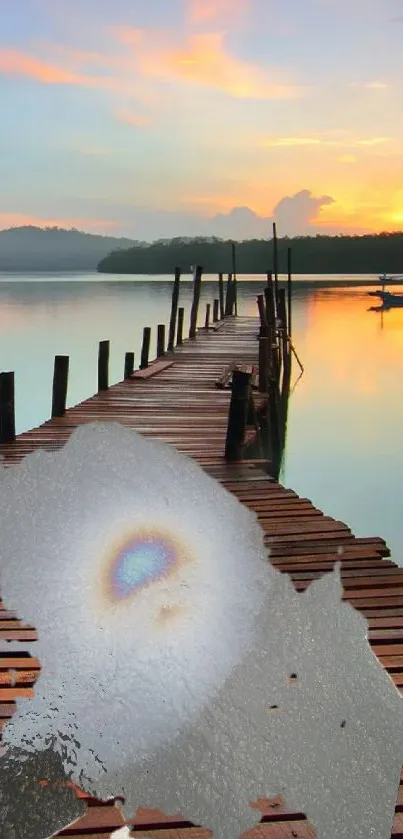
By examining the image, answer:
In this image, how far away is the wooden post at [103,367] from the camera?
518 inches

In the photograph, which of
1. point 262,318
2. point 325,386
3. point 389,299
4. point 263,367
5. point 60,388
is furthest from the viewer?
point 389,299

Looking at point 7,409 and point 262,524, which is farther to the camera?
point 7,409

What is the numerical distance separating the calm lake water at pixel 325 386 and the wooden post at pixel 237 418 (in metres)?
4.64

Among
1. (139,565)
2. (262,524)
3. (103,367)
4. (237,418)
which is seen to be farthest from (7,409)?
(139,565)

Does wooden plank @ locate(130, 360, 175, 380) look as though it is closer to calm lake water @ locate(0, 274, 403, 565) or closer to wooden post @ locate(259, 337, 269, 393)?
wooden post @ locate(259, 337, 269, 393)

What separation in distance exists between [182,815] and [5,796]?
Result: 554mm

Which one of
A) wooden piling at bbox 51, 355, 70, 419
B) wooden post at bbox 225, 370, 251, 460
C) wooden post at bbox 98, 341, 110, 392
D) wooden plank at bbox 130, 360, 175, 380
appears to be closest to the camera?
wooden post at bbox 225, 370, 251, 460

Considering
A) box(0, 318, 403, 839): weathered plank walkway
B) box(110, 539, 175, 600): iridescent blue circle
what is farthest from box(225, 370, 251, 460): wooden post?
box(110, 539, 175, 600): iridescent blue circle

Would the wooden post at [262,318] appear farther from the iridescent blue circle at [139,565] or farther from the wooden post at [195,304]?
the iridescent blue circle at [139,565]

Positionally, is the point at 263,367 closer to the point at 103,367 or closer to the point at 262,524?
the point at 103,367

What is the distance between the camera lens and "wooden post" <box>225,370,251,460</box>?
24.9 ft

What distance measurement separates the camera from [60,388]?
34.3ft
